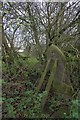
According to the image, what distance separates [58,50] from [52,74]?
33 cm

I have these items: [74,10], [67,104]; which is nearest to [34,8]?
[74,10]

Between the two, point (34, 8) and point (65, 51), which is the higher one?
point (34, 8)

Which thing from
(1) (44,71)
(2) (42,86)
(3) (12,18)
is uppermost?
(3) (12,18)

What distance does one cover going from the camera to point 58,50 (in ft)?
9.30

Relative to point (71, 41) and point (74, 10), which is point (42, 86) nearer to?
point (71, 41)


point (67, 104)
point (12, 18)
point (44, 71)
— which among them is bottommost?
point (67, 104)

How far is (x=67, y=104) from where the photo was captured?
2689mm

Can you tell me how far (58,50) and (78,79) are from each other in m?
0.48

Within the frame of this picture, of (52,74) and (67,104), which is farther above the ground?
(52,74)

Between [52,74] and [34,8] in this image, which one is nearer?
[52,74]

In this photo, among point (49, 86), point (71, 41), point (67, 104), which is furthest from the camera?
point (71, 41)

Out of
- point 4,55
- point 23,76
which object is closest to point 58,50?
point 23,76

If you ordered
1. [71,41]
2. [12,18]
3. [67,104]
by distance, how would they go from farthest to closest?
1. [12,18]
2. [71,41]
3. [67,104]

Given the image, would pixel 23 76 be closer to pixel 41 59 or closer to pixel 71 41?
pixel 41 59
